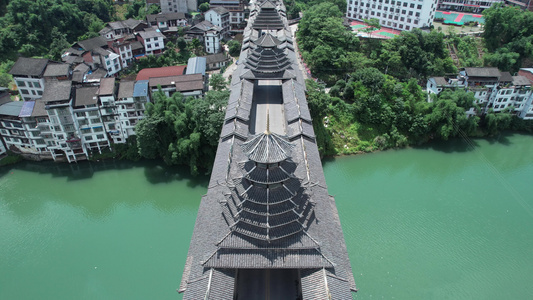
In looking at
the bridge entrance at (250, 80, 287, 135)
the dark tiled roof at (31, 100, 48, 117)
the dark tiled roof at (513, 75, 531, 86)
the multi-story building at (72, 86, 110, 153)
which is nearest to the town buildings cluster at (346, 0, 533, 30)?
the dark tiled roof at (513, 75, 531, 86)

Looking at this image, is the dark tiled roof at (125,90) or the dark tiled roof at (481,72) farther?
the dark tiled roof at (481,72)

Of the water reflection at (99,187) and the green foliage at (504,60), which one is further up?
the green foliage at (504,60)

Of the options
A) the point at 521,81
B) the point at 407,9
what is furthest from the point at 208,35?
the point at 521,81

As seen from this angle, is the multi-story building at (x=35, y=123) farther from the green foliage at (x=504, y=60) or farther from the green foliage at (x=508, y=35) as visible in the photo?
the green foliage at (x=508, y=35)

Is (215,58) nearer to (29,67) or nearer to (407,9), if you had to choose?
(29,67)

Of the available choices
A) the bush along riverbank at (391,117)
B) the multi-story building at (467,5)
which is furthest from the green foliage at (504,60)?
the multi-story building at (467,5)

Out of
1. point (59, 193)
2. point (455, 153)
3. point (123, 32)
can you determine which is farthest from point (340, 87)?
point (123, 32)

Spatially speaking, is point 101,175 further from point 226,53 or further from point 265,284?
point 226,53

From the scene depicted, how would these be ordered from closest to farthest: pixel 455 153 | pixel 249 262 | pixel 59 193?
pixel 249 262
pixel 59 193
pixel 455 153
